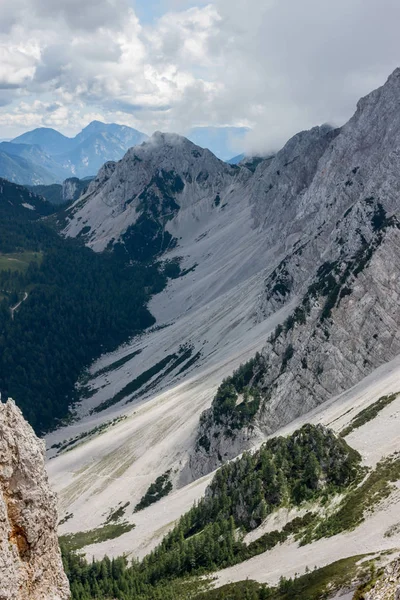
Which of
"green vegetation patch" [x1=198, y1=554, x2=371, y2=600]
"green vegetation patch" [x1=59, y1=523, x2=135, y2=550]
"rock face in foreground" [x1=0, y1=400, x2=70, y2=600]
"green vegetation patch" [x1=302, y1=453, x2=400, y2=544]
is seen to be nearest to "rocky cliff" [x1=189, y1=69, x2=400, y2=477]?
"green vegetation patch" [x1=59, y1=523, x2=135, y2=550]

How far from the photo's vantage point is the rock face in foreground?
21.1 m

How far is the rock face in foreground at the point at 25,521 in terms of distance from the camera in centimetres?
2111

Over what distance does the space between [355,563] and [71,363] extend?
164760 millimetres

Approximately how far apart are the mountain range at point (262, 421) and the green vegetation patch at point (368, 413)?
0.35m

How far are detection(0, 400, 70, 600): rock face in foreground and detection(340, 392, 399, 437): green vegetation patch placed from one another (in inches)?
2155

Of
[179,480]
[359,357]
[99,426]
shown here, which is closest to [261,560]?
[179,480]

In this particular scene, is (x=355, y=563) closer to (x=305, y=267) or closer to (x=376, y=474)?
(x=376, y=474)

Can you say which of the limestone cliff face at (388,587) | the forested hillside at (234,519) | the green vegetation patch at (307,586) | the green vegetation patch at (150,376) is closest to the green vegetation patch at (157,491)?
the forested hillside at (234,519)

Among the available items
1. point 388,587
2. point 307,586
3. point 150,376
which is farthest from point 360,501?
point 150,376

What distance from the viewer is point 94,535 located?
273 ft

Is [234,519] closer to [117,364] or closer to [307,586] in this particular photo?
[307,586]

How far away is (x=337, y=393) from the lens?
94.9 meters

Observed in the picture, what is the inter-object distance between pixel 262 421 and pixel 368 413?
1059 inches

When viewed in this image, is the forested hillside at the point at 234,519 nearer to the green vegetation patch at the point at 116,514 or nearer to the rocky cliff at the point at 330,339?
the green vegetation patch at the point at 116,514
